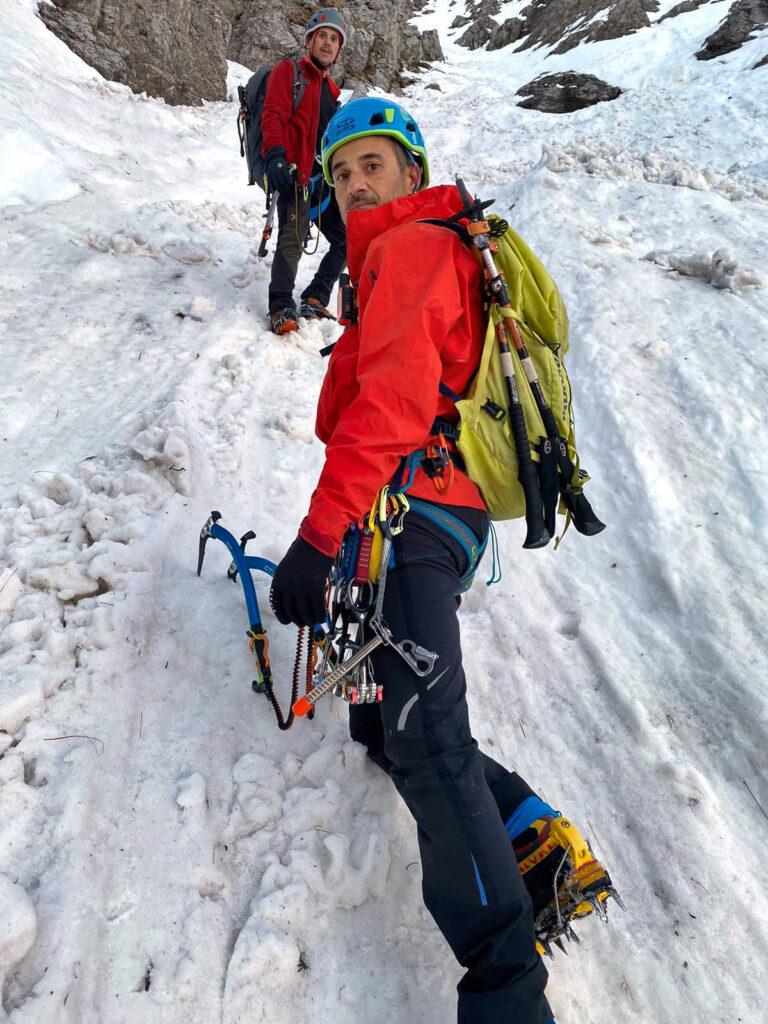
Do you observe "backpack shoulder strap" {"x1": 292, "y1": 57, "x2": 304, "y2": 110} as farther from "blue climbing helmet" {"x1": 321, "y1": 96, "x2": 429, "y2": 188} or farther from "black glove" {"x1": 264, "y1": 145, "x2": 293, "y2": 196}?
"blue climbing helmet" {"x1": 321, "y1": 96, "x2": 429, "y2": 188}

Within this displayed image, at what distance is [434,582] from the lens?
1.99m

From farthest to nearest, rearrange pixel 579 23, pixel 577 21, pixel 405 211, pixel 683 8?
pixel 577 21 < pixel 579 23 < pixel 683 8 < pixel 405 211

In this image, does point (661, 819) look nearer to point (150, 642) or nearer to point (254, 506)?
point (150, 642)

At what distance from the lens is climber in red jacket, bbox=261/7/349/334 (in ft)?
18.1

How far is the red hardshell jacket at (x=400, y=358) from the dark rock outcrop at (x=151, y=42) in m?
15.2

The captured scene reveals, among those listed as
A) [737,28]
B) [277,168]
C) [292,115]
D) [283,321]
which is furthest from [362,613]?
[737,28]

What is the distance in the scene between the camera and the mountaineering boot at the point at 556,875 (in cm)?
182

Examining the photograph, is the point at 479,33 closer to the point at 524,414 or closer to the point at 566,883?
the point at 524,414

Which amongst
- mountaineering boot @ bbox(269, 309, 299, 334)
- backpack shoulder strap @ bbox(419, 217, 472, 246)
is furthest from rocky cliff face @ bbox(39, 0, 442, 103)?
backpack shoulder strap @ bbox(419, 217, 472, 246)

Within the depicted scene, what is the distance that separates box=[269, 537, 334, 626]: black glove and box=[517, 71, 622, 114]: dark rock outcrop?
22076 millimetres

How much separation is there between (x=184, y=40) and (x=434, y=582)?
1920 centimetres

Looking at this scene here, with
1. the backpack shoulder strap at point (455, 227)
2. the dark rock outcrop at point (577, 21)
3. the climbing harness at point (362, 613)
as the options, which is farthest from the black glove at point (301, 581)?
the dark rock outcrop at point (577, 21)

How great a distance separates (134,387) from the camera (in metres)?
4.43

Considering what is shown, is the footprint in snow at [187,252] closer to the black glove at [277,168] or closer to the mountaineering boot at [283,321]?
the black glove at [277,168]
